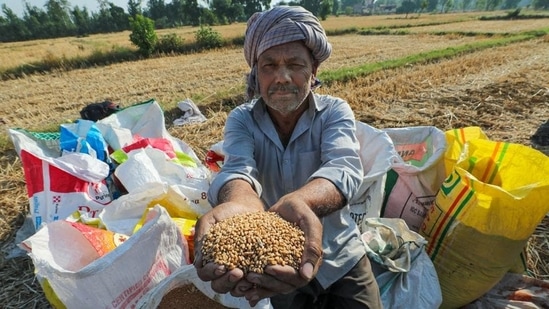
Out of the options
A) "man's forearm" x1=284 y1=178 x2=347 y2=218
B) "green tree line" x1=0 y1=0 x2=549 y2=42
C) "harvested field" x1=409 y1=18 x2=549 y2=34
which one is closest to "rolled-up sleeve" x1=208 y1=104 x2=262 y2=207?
"man's forearm" x1=284 y1=178 x2=347 y2=218

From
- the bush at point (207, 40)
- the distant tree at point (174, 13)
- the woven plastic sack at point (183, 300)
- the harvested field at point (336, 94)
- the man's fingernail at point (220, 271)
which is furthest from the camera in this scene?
the distant tree at point (174, 13)

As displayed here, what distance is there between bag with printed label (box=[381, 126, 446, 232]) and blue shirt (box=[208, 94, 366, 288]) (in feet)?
2.15

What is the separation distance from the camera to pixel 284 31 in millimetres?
1658

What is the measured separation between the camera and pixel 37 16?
160 ft

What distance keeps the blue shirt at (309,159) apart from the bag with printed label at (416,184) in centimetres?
65

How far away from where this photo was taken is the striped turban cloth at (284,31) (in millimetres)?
1660

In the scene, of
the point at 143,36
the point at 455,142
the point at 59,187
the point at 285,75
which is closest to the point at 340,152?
the point at 285,75

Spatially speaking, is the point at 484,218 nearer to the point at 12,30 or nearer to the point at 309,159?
the point at 309,159

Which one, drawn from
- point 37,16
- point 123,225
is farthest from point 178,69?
point 37,16

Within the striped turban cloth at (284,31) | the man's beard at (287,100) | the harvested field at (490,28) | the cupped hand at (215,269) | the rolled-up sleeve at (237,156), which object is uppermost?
the striped turban cloth at (284,31)

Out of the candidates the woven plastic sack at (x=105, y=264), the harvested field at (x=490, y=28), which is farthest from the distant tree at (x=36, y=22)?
the woven plastic sack at (x=105, y=264)

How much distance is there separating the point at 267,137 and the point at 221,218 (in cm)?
61

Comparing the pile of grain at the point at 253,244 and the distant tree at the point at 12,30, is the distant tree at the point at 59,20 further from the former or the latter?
the pile of grain at the point at 253,244

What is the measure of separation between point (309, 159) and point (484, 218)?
94cm
